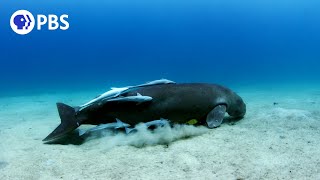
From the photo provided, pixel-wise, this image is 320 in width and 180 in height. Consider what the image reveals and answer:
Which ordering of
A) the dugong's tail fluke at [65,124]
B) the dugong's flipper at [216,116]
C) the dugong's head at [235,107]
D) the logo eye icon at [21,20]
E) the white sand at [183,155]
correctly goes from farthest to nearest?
the logo eye icon at [21,20]
the dugong's head at [235,107]
the dugong's flipper at [216,116]
the dugong's tail fluke at [65,124]
the white sand at [183,155]

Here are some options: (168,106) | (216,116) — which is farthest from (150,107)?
(216,116)

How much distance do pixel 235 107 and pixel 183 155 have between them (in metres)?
3.25

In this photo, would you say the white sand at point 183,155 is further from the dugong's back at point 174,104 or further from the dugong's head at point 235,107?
the dugong's head at point 235,107

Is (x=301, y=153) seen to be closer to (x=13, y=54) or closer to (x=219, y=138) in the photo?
(x=219, y=138)

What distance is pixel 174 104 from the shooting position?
6598 mm

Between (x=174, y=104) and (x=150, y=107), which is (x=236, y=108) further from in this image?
(x=150, y=107)

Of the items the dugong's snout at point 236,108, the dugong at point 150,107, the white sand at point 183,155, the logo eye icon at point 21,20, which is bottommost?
the white sand at point 183,155

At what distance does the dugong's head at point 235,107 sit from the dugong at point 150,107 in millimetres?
290

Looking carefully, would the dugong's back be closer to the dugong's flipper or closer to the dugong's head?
the dugong's flipper

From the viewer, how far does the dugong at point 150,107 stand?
6.31 metres

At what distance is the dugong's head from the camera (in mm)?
7395

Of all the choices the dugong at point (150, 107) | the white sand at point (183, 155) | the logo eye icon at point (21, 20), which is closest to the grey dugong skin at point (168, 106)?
the dugong at point (150, 107)

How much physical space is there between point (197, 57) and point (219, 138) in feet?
296

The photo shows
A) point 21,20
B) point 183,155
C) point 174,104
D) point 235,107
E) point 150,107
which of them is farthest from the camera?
point 21,20
